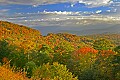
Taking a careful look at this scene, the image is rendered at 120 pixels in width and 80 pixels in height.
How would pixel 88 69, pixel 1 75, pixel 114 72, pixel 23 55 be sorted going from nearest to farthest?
pixel 1 75 → pixel 114 72 → pixel 88 69 → pixel 23 55

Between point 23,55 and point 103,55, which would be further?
point 23,55

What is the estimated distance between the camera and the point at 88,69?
57.2 meters

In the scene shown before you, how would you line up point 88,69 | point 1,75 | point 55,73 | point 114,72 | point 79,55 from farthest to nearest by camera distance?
point 79,55 → point 88,69 → point 114,72 → point 55,73 → point 1,75

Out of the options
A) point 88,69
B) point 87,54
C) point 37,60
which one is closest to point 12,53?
point 37,60

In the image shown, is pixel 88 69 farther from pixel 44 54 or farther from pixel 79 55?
pixel 44 54

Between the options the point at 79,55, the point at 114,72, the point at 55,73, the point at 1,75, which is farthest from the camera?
the point at 79,55

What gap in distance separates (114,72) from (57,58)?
20.9 m

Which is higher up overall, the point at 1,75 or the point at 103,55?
the point at 1,75

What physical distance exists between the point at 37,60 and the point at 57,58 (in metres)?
5.04

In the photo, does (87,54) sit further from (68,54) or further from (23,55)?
(23,55)

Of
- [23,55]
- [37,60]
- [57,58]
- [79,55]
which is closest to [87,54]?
[79,55]

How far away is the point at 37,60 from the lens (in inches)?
2771

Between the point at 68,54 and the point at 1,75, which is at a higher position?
the point at 1,75

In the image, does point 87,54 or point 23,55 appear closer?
point 87,54
